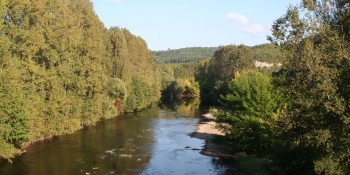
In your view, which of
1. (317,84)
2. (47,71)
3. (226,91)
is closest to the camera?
(317,84)

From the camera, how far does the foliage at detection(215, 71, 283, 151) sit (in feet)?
98.9

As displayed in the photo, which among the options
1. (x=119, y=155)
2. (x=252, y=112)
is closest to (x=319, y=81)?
(x=252, y=112)

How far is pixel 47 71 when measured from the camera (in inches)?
1566

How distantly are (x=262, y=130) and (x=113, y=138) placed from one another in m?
17.2

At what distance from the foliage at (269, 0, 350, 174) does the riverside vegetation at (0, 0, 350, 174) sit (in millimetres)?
39

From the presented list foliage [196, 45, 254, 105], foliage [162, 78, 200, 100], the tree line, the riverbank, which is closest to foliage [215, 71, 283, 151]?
the riverbank

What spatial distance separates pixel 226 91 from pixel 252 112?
18.9 ft

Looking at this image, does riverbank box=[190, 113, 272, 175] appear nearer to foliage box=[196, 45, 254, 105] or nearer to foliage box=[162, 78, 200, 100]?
foliage box=[196, 45, 254, 105]

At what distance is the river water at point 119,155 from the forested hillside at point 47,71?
1.91 metres

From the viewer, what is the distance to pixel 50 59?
40.2 m

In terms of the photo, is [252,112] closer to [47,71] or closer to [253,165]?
[253,165]

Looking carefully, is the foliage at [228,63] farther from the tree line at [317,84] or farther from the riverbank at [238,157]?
the tree line at [317,84]

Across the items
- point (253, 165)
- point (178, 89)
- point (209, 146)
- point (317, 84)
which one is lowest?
point (209, 146)

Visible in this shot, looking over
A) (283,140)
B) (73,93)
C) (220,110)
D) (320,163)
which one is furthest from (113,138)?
(320,163)
